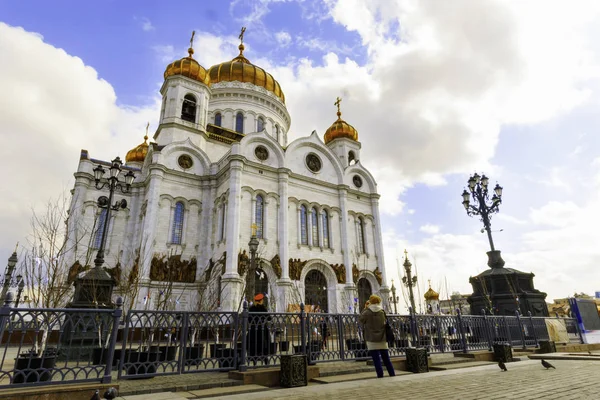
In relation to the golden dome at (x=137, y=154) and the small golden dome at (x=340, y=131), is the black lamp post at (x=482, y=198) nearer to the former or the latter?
the small golden dome at (x=340, y=131)

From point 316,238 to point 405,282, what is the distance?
1119 centimetres

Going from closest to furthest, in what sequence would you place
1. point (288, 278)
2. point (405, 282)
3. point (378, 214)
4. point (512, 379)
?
point (512, 379) < point (288, 278) < point (378, 214) < point (405, 282)

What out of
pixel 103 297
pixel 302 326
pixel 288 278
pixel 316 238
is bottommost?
pixel 302 326

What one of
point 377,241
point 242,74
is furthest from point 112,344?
point 242,74

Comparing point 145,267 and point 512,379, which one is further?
point 145,267

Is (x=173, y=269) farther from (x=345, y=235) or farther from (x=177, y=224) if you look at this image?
(x=345, y=235)

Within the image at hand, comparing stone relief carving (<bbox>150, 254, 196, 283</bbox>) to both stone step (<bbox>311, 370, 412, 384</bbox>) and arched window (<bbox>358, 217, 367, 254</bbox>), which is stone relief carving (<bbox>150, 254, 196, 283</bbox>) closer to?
arched window (<bbox>358, 217, 367, 254</bbox>)

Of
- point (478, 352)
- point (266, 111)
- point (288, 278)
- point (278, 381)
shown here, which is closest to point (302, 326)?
point (278, 381)

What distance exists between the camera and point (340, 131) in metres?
33.6

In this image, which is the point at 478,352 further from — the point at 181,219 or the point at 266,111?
the point at 266,111

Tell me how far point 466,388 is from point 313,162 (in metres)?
24.0

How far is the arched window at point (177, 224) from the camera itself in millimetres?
22953

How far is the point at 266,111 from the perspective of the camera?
33531mm

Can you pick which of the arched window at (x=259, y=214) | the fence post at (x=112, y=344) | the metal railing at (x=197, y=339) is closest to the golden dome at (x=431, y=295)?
the arched window at (x=259, y=214)
